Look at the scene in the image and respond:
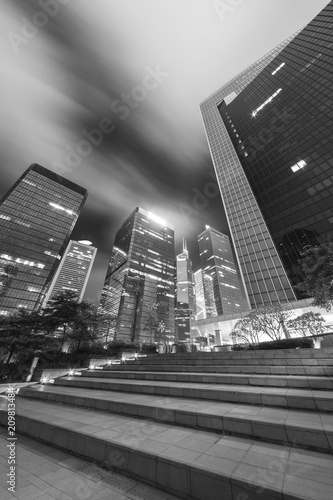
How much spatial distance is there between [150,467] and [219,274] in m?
158

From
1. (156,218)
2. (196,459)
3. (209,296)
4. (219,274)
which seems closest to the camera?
(196,459)

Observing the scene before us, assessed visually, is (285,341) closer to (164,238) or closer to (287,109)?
(287,109)

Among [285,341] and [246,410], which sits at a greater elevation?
[285,341]

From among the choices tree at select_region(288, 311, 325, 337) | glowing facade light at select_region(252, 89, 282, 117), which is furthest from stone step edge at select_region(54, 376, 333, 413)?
glowing facade light at select_region(252, 89, 282, 117)

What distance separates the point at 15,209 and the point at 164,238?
86.4 m

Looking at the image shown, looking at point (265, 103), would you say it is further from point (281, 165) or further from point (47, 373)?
point (47, 373)

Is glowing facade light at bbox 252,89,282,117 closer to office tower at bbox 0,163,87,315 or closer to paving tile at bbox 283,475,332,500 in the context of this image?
paving tile at bbox 283,475,332,500

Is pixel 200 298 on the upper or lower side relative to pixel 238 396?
upper

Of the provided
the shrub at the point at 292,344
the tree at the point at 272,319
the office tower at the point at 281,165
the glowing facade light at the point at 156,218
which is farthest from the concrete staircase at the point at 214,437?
the glowing facade light at the point at 156,218

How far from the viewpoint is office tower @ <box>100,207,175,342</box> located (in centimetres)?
9262

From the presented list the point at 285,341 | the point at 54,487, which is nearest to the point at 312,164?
the point at 285,341

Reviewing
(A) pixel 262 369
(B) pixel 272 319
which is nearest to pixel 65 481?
(A) pixel 262 369

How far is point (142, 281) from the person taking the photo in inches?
4230

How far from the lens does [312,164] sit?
132ft
